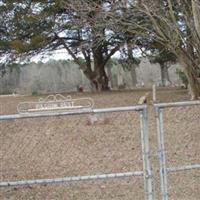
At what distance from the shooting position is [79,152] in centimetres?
948

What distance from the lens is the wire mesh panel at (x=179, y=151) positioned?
5312 millimetres

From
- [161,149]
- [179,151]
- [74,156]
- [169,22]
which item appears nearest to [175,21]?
[169,22]

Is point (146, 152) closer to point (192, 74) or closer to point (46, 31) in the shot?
point (192, 74)

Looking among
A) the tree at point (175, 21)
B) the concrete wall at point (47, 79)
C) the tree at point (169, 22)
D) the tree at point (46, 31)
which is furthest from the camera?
the concrete wall at point (47, 79)

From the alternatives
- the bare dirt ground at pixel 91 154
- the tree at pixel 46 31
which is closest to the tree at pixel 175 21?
the bare dirt ground at pixel 91 154

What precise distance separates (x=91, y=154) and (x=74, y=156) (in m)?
0.33

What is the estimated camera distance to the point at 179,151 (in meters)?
9.21

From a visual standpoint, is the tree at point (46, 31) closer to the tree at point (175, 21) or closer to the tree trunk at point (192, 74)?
the tree trunk at point (192, 74)

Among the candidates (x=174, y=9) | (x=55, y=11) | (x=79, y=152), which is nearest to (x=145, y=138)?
(x=79, y=152)

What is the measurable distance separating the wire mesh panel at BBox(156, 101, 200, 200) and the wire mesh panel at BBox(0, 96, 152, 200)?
0.22 metres

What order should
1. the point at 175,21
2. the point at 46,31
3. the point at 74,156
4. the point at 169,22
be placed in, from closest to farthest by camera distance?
the point at 74,156 < the point at 169,22 < the point at 175,21 < the point at 46,31

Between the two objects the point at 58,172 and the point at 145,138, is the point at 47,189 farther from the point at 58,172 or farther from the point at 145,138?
the point at 145,138

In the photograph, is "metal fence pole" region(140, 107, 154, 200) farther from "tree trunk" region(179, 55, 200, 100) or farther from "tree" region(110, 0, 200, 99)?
"tree trunk" region(179, 55, 200, 100)

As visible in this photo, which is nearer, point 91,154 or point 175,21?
point 91,154
